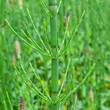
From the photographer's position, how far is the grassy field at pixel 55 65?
2.33 ft

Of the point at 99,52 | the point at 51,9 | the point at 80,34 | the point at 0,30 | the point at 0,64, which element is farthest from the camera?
the point at 80,34

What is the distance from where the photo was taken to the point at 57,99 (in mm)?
750

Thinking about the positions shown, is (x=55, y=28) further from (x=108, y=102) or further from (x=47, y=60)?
(x=47, y=60)

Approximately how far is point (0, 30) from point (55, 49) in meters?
0.91

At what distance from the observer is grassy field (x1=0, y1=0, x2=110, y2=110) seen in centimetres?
71

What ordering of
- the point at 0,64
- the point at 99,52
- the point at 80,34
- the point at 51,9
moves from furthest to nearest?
the point at 80,34 → the point at 99,52 → the point at 0,64 → the point at 51,9

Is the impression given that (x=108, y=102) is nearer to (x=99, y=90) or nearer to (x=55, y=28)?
(x=99, y=90)

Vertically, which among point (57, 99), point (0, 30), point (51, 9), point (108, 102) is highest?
point (51, 9)

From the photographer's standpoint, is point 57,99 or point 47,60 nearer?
point 57,99

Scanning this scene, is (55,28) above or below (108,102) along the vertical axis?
above

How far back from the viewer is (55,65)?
0.73 metres

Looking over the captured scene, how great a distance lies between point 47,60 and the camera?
Result: 2209 millimetres

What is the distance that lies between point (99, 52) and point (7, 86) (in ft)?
2.34

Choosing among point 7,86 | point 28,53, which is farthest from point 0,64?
point 28,53
